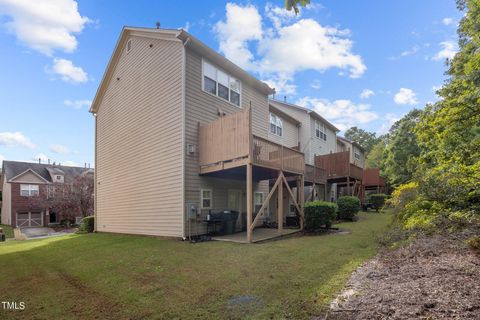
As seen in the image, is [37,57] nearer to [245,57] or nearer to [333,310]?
[245,57]

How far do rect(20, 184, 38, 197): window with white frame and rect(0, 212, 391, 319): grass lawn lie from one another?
29.2 meters

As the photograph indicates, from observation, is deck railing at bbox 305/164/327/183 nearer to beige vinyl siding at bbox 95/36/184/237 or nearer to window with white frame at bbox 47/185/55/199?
beige vinyl siding at bbox 95/36/184/237

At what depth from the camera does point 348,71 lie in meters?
17.6

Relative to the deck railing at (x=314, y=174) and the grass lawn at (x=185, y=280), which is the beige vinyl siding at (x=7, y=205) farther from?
the deck railing at (x=314, y=174)

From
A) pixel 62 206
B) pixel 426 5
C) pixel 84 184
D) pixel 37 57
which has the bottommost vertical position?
pixel 62 206

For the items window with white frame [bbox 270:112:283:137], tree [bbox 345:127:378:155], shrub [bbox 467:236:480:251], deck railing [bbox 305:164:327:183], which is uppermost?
tree [bbox 345:127:378:155]

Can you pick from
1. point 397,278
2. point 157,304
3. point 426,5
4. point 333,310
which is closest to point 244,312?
point 333,310

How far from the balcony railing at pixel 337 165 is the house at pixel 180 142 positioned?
681 cm

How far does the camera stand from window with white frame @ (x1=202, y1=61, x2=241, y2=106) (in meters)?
12.2

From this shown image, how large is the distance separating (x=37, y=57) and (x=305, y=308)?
16.9m

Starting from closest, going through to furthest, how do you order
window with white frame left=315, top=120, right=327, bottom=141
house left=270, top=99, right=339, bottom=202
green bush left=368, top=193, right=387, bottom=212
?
1. house left=270, top=99, right=339, bottom=202
2. green bush left=368, top=193, right=387, bottom=212
3. window with white frame left=315, top=120, right=327, bottom=141

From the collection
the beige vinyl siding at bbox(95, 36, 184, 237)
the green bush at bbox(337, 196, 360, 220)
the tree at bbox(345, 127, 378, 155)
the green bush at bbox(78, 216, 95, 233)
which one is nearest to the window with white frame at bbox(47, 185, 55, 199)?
the green bush at bbox(78, 216, 95, 233)

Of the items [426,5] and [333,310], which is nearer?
[333,310]

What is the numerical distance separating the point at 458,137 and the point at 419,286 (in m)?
4.76
